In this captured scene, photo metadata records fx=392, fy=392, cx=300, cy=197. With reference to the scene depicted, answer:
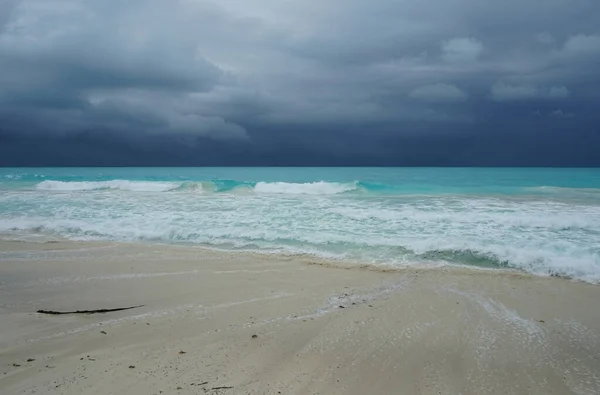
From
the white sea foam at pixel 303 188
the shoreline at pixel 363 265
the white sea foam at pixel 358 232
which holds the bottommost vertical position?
the shoreline at pixel 363 265

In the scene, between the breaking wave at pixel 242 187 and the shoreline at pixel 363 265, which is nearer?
the shoreline at pixel 363 265

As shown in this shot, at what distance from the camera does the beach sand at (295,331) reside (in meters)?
3.31

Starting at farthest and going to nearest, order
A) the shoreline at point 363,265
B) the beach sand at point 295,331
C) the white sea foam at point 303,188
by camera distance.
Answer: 1. the white sea foam at point 303,188
2. the shoreline at point 363,265
3. the beach sand at point 295,331

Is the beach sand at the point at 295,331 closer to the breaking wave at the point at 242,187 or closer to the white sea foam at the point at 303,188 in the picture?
the breaking wave at the point at 242,187

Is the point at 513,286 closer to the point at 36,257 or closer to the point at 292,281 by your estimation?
the point at 292,281

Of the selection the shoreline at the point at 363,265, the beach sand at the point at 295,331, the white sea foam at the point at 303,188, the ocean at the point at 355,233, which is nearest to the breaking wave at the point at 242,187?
the white sea foam at the point at 303,188

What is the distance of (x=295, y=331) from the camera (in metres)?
4.40

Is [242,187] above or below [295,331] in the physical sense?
above

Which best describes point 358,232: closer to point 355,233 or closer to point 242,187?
point 355,233

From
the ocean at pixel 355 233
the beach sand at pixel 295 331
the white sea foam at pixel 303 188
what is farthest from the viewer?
the white sea foam at pixel 303 188

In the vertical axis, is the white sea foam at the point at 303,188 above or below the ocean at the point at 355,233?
above

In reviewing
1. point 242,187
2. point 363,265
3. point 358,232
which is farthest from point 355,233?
point 242,187

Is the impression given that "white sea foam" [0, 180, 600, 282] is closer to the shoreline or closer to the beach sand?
the shoreline

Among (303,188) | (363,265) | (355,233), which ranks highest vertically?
(303,188)
